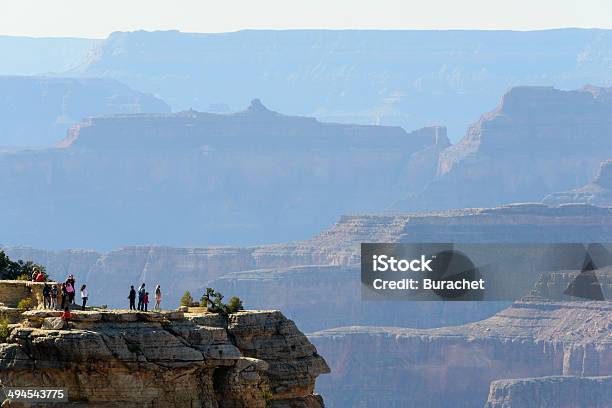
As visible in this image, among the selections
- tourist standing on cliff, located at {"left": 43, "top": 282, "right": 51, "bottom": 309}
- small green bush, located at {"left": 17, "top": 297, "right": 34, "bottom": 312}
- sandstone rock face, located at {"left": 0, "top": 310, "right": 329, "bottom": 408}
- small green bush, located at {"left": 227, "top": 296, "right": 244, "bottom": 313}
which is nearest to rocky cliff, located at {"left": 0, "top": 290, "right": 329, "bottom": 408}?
sandstone rock face, located at {"left": 0, "top": 310, "right": 329, "bottom": 408}

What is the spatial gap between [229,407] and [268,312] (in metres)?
5.61

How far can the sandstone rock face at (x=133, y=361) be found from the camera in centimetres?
3881

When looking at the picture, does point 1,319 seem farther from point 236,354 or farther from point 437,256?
point 437,256

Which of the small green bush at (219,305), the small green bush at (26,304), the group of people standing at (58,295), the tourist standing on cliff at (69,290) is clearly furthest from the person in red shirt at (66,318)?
the small green bush at (219,305)

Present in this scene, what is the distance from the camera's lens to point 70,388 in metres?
39.3

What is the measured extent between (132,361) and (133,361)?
0.05 feet

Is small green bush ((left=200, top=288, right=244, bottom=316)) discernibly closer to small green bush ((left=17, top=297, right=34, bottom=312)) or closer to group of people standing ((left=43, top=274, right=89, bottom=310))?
small green bush ((left=17, top=297, right=34, bottom=312))

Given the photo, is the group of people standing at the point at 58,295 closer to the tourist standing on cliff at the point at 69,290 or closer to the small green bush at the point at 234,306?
the tourist standing on cliff at the point at 69,290

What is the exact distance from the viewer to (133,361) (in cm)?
3916

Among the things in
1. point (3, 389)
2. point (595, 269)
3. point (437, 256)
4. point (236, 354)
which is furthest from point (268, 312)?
point (595, 269)

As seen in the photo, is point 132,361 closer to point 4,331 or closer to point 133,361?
point 133,361

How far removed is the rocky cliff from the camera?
3881 cm

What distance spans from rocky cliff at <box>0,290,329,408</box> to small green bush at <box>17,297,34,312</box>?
2106mm

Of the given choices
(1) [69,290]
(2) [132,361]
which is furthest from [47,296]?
(2) [132,361]
